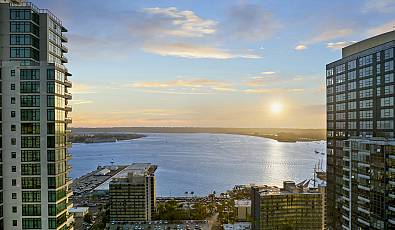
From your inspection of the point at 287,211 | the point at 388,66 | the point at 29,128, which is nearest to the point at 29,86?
the point at 29,128

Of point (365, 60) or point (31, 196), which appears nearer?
point (31, 196)

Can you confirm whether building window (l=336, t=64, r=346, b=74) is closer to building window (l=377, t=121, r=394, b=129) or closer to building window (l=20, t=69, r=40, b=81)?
building window (l=377, t=121, r=394, b=129)

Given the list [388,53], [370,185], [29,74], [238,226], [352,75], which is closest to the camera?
[29,74]

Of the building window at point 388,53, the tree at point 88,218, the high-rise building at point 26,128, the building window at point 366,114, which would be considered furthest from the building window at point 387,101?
the tree at point 88,218

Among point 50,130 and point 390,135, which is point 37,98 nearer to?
point 50,130

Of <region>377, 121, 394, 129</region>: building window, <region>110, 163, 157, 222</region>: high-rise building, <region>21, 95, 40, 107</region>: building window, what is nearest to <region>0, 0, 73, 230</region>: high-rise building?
<region>21, 95, 40, 107</region>: building window

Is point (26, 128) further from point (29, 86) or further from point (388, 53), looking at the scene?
point (388, 53)

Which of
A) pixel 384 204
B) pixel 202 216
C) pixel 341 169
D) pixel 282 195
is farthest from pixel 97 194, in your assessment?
pixel 384 204
